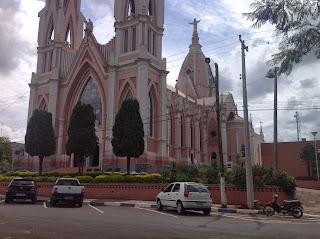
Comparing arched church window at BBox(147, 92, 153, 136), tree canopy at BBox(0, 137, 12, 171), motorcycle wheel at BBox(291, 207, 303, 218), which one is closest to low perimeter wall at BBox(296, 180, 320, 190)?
motorcycle wheel at BBox(291, 207, 303, 218)

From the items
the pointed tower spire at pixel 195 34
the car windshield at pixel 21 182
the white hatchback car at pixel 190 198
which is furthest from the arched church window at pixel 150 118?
the pointed tower spire at pixel 195 34

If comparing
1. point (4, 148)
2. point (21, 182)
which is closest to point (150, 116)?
point (21, 182)

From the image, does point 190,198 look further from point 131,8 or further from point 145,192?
point 131,8

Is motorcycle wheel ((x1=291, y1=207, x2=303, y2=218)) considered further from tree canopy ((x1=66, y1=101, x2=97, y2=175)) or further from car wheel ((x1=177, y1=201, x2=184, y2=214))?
tree canopy ((x1=66, y1=101, x2=97, y2=175))

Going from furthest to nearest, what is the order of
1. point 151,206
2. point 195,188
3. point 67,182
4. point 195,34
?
point 195,34
point 151,206
point 67,182
point 195,188

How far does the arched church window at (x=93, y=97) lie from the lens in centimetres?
3679

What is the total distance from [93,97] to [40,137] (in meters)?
10.9

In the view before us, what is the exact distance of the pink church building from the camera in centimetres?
3309

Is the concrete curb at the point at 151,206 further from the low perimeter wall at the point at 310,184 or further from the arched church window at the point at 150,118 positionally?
the arched church window at the point at 150,118

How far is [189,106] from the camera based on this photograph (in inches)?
1815

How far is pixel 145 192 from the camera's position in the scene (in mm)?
19266

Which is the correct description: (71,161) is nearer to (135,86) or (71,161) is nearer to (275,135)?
(135,86)

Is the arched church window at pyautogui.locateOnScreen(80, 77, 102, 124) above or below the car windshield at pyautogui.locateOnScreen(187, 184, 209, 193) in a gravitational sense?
above

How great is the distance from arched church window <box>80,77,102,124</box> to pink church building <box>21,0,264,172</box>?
125 millimetres
